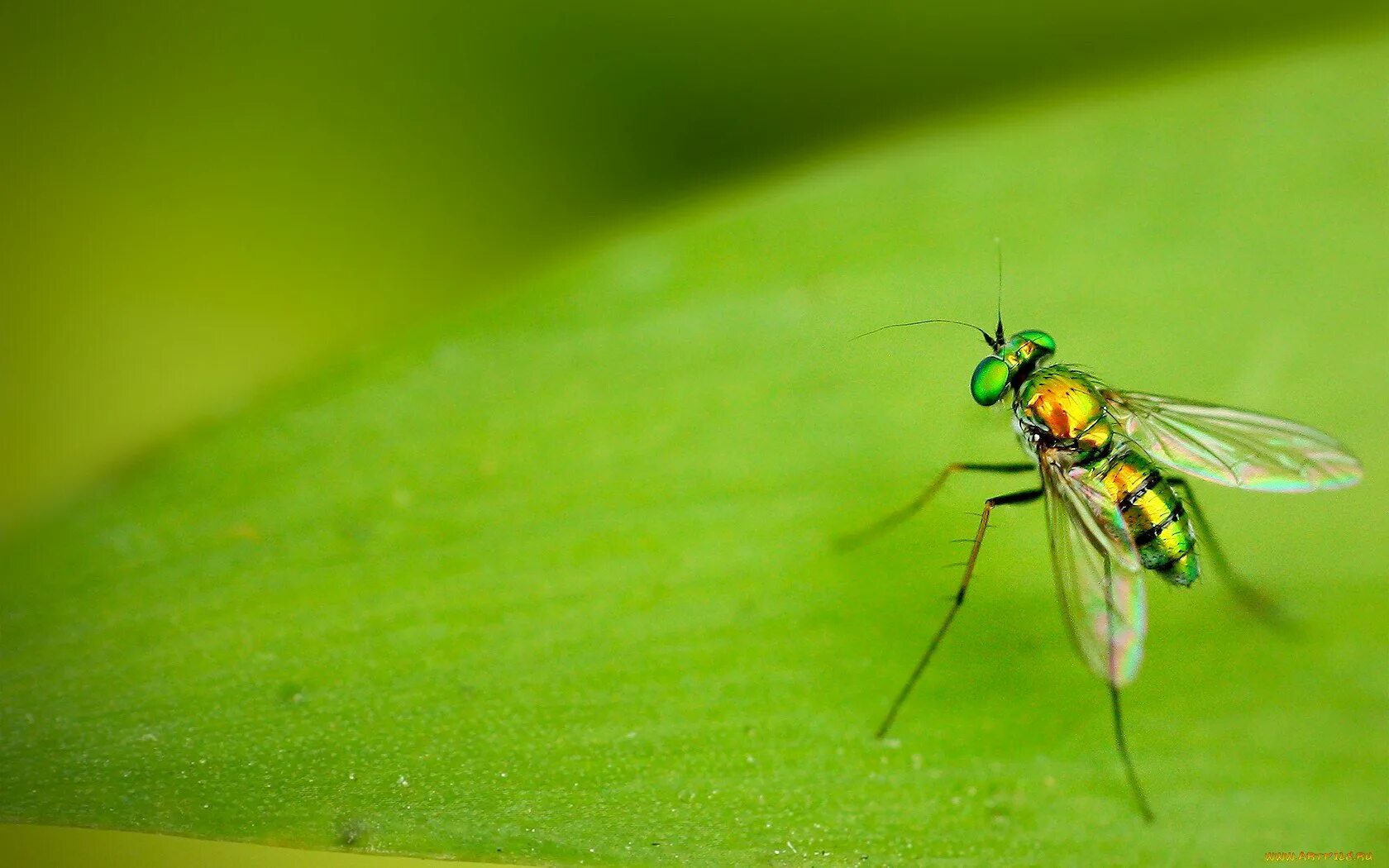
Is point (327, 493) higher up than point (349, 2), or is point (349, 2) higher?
point (349, 2)

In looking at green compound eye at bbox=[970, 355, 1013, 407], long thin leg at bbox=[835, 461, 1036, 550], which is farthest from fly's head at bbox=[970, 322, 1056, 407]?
long thin leg at bbox=[835, 461, 1036, 550]

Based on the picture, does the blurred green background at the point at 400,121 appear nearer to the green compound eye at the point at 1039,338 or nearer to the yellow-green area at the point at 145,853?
the green compound eye at the point at 1039,338

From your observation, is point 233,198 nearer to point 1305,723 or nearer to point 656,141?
point 656,141

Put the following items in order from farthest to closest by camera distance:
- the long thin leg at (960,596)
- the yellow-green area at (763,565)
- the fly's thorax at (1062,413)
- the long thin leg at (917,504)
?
the fly's thorax at (1062,413), the long thin leg at (917,504), the long thin leg at (960,596), the yellow-green area at (763,565)

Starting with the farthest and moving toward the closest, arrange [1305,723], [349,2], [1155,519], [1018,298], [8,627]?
[349,2], [1018,298], [1155,519], [1305,723], [8,627]

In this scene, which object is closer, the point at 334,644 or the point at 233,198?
the point at 334,644

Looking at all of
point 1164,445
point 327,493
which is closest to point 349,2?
point 327,493

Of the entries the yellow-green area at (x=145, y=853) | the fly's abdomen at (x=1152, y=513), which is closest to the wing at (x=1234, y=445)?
the fly's abdomen at (x=1152, y=513)
